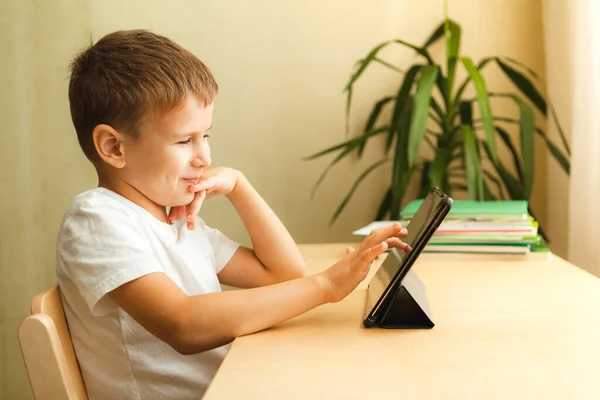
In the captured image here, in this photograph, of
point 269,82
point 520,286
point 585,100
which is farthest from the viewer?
point 269,82

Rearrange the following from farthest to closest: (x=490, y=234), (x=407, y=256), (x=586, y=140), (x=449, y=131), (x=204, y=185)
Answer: (x=449, y=131)
(x=586, y=140)
(x=490, y=234)
(x=204, y=185)
(x=407, y=256)

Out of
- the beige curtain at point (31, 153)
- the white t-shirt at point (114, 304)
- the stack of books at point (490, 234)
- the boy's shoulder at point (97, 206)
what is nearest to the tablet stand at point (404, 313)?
the white t-shirt at point (114, 304)

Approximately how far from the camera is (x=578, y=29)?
69.2 inches

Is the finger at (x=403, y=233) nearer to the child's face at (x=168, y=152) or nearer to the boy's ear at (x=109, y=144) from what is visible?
the child's face at (x=168, y=152)

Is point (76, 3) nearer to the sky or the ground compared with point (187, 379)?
nearer to the sky

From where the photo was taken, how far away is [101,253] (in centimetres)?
97

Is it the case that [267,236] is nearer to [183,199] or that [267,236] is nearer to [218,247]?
[218,247]

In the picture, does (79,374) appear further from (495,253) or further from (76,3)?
(76,3)

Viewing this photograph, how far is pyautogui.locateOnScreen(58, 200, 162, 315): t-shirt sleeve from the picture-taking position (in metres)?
0.96

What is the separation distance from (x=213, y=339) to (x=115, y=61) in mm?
448

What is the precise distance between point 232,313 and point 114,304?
0.58 ft

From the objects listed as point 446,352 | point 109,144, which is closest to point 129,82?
point 109,144

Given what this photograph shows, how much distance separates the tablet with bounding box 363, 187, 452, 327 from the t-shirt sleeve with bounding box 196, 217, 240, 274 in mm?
318

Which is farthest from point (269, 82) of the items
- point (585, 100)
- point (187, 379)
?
point (187, 379)
